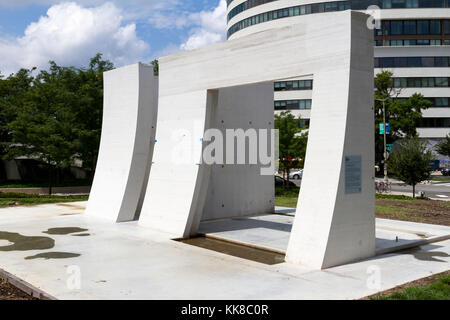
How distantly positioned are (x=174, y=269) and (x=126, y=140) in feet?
27.0

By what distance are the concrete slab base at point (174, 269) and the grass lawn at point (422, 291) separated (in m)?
0.26

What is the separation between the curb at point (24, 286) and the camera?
24.9 ft

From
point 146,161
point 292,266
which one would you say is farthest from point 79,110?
point 292,266

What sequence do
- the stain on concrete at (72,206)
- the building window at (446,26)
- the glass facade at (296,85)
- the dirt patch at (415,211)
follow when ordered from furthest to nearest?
the glass facade at (296,85) → the building window at (446,26) → the stain on concrete at (72,206) → the dirt patch at (415,211)

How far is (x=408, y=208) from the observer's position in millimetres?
19734

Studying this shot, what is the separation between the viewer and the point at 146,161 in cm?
→ 1655

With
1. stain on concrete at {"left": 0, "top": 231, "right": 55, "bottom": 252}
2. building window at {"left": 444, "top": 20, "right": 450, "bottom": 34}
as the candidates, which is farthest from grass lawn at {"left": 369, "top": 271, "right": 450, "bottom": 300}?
building window at {"left": 444, "top": 20, "right": 450, "bottom": 34}

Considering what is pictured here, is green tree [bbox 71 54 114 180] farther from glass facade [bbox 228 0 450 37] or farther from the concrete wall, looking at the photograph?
glass facade [bbox 228 0 450 37]

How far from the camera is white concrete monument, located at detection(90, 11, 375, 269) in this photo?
9.58 meters

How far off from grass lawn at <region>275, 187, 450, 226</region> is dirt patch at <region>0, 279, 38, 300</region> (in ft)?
44.6

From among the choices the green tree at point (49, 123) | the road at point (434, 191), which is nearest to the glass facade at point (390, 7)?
the road at point (434, 191)

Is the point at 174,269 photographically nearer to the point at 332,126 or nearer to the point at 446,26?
the point at 332,126

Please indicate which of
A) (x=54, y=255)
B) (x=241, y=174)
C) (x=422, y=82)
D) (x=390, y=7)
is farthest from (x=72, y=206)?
(x=422, y=82)
